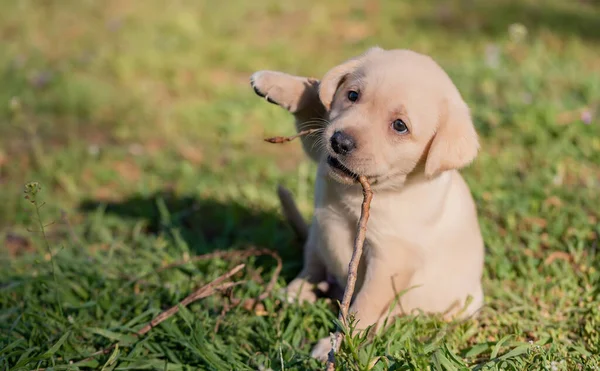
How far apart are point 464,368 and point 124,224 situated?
8.16ft

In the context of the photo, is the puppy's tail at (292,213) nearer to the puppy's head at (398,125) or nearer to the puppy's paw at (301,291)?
the puppy's paw at (301,291)

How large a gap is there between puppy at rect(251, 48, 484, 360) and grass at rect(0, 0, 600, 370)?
7.4 inches

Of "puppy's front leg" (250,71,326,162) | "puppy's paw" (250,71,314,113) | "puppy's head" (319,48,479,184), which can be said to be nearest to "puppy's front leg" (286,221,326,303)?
"puppy's front leg" (250,71,326,162)

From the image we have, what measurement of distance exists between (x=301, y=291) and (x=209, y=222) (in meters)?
1.22

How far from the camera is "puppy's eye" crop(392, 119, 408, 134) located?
260cm

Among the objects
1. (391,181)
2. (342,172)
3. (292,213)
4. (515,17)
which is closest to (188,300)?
(292,213)

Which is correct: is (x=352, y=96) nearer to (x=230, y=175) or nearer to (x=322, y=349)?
(x=322, y=349)

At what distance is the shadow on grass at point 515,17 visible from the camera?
25.2 ft

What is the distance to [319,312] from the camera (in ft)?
10.5

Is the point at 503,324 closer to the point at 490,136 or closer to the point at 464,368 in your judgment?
the point at 464,368

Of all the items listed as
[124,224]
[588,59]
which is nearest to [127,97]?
[124,224]

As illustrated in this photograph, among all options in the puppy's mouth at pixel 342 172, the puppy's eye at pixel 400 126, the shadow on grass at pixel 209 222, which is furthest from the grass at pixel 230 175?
the puppy's eye at pixel 400 126

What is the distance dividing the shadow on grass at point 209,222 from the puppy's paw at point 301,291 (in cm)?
29

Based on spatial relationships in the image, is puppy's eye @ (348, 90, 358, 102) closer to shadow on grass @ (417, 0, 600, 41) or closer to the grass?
the grass
